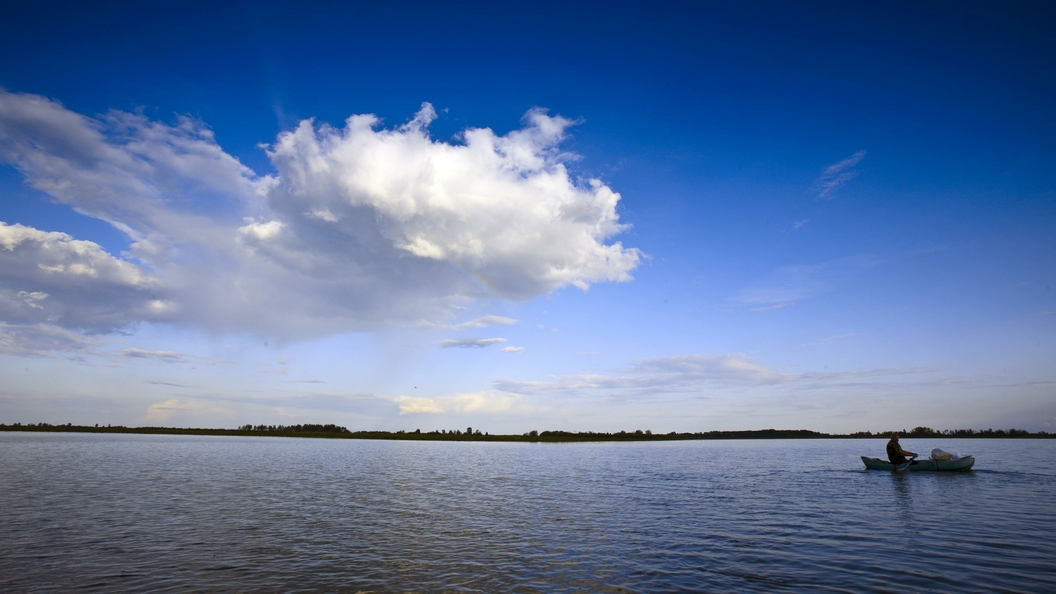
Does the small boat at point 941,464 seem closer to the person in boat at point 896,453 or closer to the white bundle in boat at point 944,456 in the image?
the white bundle in boat at point 944,456

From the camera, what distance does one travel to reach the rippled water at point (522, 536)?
18906 mm

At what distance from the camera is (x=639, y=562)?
71.3ft

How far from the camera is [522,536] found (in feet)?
88.5

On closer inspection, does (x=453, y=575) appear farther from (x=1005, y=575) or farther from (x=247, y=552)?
(x=1005, y=575)

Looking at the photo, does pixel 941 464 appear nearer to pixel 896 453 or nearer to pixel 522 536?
pixel 896 453

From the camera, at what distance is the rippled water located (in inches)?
744

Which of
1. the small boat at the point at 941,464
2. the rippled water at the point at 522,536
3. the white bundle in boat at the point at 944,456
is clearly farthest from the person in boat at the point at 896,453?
the rippled water at the point at 522,536

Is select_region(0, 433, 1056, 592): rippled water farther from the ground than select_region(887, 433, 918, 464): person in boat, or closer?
closer

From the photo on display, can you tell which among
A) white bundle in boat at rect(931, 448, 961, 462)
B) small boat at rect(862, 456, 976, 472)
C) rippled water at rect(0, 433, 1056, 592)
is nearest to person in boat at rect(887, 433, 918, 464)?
small boat at rect(862, 456, 976, 472)

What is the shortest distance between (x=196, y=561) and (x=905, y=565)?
29.2m

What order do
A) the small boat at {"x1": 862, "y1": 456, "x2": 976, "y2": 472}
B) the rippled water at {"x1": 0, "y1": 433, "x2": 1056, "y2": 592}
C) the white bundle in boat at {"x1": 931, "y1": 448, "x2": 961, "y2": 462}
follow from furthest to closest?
the white bundle in boat at {"x1": 931, "y1": 448, "x2": 961, "y2": 462} < the small boat at {"x1": 862, "y1": 456, "x2": 976, "y2": 472} < the rippled water at {"x1": 0, "y1": 433, "x2": 1056, "y2": 592}

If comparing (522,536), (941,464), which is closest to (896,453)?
(941,464)

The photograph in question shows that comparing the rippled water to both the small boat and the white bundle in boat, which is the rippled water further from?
the white bundle in boat

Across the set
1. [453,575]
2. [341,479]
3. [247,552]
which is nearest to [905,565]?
[453,575]
